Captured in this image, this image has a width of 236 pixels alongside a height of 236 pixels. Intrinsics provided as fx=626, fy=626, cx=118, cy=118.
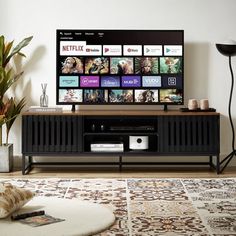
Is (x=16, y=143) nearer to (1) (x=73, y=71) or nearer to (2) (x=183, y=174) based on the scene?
(1) (x=73, y=71)

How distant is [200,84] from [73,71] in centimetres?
133

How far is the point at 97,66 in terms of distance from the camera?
6.29m

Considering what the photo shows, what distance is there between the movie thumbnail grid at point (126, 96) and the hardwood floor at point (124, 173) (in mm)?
698

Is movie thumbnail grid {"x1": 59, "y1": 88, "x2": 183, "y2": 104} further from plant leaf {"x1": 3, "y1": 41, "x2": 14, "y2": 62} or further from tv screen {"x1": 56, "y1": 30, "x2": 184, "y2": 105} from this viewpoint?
plant leaf {"x1": 3, "y1": 41, "x2": 14, "y2": 62}

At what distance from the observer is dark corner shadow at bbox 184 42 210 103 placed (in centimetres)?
648

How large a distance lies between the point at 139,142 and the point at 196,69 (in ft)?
3.30

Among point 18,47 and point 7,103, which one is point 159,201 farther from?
point 18,47

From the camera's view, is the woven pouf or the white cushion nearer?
the woven pouf

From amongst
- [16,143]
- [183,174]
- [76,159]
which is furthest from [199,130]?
[16,143]

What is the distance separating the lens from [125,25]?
21.2 ft

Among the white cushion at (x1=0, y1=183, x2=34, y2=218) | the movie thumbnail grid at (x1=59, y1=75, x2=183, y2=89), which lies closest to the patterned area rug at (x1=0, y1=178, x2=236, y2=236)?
the white cushion at (x1=0, y1=183, x2=34, y2=218)

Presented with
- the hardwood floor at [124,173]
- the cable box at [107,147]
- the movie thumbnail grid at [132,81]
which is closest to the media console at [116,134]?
the cable box at [107,147]

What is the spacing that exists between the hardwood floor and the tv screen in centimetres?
69

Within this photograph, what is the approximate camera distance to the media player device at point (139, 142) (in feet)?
20.3
